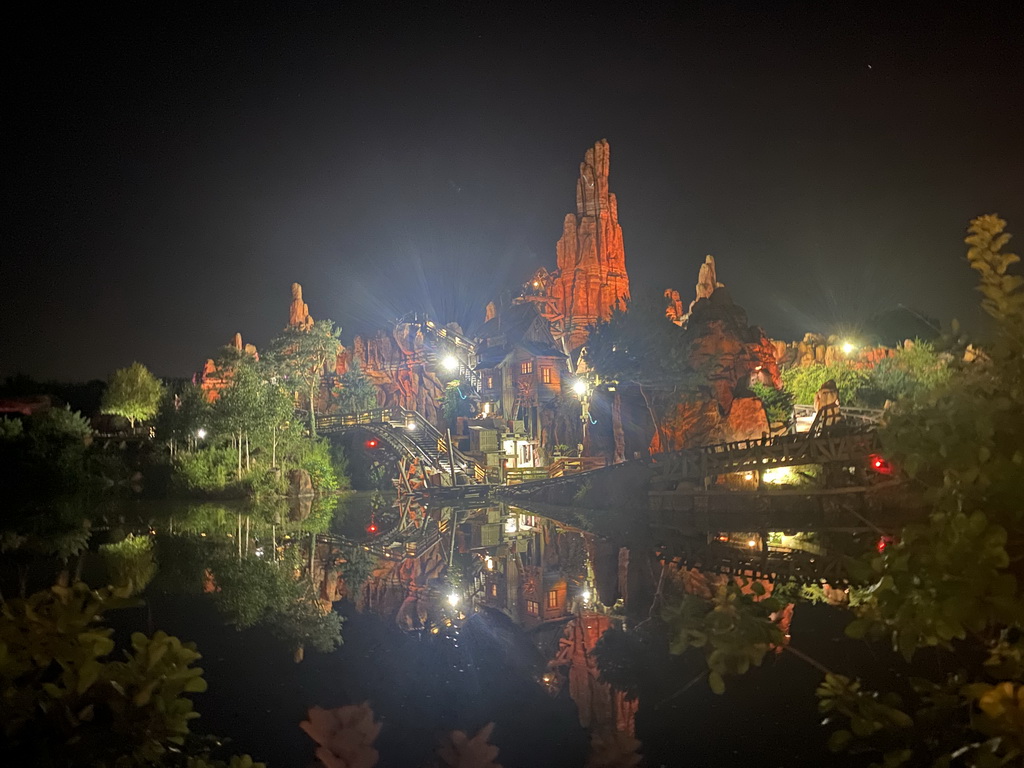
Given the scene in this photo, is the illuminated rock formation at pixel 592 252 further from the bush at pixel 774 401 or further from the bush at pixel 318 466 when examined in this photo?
the bush at pixel 318 466

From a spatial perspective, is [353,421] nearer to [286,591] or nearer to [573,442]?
[573,442]

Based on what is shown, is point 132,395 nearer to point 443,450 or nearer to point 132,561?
point 443,450

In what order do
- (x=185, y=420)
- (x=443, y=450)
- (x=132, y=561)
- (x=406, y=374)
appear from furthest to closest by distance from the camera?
(x=406, y=374)
(x=443, y=450)
(x=185, y=420)
(x=132, y=561)

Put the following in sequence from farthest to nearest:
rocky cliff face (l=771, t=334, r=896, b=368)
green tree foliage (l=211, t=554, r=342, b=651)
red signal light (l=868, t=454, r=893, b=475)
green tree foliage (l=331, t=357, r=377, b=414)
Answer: rocky cliff face (l=771, t=334, r=896, b=368)
green tree foliage (l=331, t=357, r=377, b=414)
red signal light (l=868, t=454, r=893, b=475)
green tree foliage (l=211, t=554, r=342, b=651)

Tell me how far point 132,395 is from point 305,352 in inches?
577

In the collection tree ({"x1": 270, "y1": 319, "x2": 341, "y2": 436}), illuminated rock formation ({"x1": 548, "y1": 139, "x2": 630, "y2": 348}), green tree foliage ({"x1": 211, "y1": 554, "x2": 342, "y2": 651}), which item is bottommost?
green tree foliage ({"x1": 211, "y1": 554, "x2": 342, "y2": 651})

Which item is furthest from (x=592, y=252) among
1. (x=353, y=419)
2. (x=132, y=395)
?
(x=132, y=395)

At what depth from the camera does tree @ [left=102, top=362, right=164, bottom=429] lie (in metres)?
52.2

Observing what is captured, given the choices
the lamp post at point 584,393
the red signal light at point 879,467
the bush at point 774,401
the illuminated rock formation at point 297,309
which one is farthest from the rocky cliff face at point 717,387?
the illuminated rock formation at point 297,309

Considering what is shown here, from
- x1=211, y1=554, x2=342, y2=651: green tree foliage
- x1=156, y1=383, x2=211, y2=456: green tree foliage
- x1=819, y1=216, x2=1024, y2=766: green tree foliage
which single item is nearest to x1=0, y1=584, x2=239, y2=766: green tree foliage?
x1=819, y1=216, x2=1024, y2=766: green tree foliage

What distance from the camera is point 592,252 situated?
81.4 meters

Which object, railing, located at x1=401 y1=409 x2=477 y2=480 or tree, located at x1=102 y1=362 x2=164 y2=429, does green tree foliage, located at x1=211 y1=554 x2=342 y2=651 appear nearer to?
railing, located at x1=401 y1=409 x2=477 y2=480

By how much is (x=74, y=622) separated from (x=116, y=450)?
47.4 meters

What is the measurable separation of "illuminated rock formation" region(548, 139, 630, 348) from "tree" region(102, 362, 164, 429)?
140 ft
